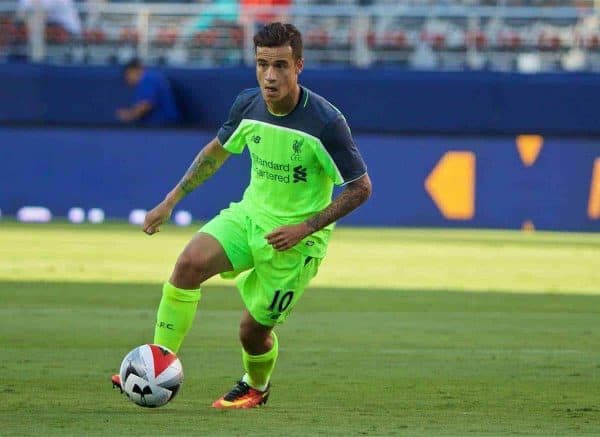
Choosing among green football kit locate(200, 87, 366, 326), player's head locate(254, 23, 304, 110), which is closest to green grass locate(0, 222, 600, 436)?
green football kit locate(200, 87, 366, 326)

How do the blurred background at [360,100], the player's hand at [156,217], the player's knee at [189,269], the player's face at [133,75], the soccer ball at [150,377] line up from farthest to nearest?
the player's face at [133,75] < the blurred background at [360,100] < the player's hand at [156,217] < the player's knee at [189,269] < the soccer ball at [150,377]

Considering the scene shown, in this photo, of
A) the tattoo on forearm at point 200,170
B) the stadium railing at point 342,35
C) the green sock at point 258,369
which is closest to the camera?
the green sock at point 258,369

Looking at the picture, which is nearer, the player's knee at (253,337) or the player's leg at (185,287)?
the player's leg at (185,287)

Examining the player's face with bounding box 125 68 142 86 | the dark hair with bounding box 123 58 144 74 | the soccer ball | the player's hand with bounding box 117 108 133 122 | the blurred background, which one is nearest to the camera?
the soccer ball

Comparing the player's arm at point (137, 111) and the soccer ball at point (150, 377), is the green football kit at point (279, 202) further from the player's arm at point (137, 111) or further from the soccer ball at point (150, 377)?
the player's arm at point (137, 111)

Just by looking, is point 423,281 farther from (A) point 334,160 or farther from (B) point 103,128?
(B) point 103,128

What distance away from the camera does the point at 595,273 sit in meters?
17.0

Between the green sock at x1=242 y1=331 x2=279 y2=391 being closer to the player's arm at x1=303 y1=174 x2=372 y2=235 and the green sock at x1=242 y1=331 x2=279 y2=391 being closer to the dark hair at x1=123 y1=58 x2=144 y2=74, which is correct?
the player's arm at x1=303 y1=174 x2=372 y2=235

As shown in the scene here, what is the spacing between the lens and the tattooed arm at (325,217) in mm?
7371

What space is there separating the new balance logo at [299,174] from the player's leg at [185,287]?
544 millimetres

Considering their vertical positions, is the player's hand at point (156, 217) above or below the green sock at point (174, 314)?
above

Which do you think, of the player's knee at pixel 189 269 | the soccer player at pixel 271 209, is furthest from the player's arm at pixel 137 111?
the player's knee at pixel 189 269

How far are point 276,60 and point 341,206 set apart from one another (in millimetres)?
805

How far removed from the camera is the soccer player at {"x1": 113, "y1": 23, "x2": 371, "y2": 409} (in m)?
7.56
